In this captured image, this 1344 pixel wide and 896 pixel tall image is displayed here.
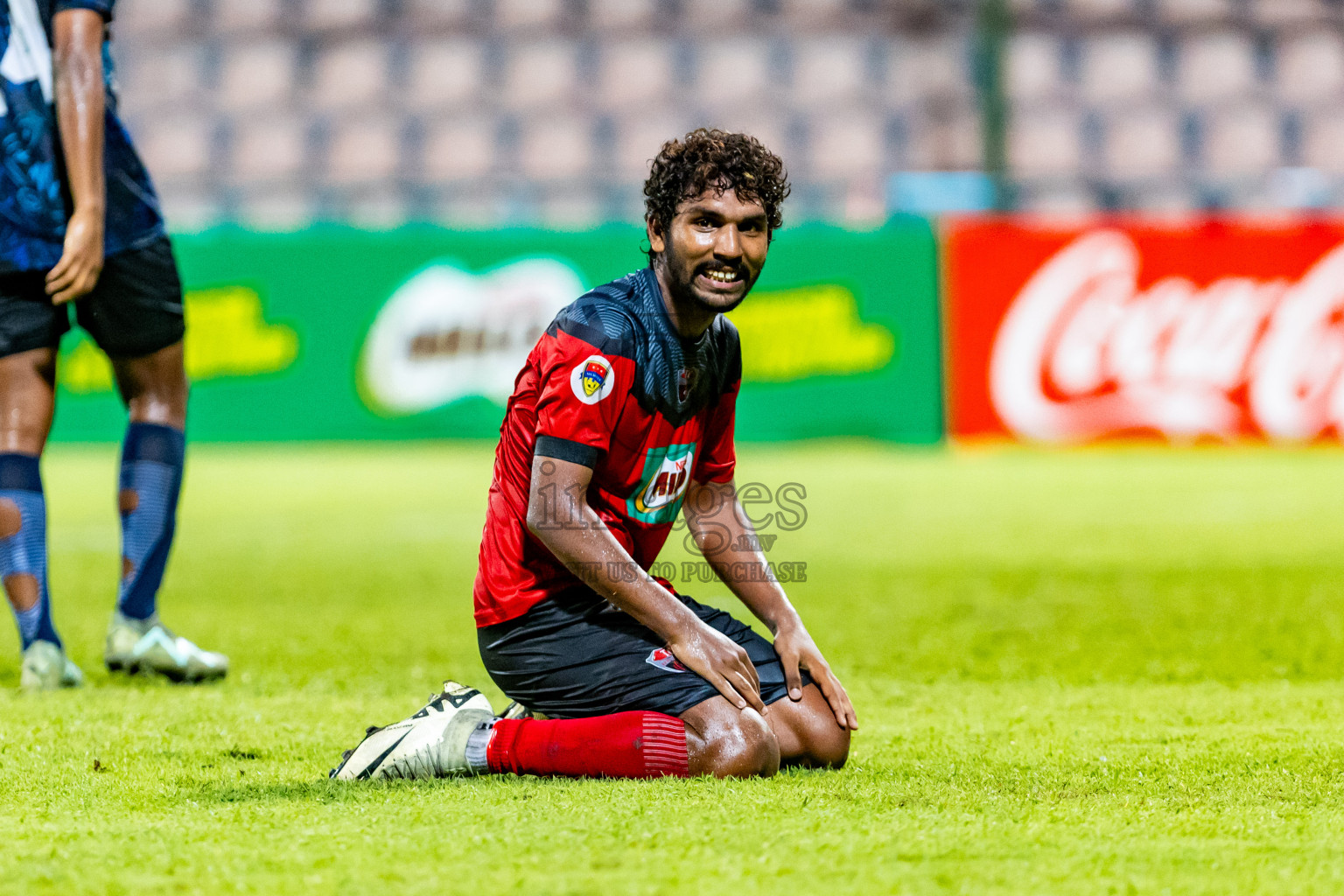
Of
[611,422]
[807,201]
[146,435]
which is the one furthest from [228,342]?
[611,422]

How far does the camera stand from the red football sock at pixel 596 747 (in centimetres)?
241

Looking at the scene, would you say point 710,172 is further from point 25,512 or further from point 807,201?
point 807,201

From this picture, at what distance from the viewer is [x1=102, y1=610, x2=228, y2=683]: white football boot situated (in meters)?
3.46

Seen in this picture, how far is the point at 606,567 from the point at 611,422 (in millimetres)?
233

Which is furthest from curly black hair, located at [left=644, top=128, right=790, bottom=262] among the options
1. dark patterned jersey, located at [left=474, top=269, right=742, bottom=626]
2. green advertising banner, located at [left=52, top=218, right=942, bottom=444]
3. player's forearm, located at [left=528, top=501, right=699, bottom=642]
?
green advertising banner, located at [left=52, top=218, right=942, bottom=444]

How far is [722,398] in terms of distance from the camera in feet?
8.84

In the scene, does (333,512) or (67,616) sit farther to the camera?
(333,512)

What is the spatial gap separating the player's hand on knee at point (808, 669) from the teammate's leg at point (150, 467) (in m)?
1.63

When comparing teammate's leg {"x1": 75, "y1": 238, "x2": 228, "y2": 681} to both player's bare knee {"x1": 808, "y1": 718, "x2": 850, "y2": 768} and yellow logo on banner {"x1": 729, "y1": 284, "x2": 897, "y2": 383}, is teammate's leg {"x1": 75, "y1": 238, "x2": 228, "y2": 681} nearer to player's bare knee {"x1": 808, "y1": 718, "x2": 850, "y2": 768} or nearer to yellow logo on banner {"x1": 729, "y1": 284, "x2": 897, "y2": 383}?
player's bare knee {"x1": 808, "y1": 718, "x2": 850, "y2": 768}

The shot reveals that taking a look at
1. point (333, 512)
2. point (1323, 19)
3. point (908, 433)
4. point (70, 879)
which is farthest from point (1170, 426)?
point (70, 879)

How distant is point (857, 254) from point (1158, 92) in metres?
6.20

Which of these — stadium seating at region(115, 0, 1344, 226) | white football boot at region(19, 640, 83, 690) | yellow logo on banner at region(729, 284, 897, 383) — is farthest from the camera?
stadium seating at region(115, 0, 1344, 226)

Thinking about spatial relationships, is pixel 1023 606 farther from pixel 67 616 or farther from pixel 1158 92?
pixel 1158 92

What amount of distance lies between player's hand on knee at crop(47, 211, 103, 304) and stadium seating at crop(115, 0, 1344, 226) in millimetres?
11319
